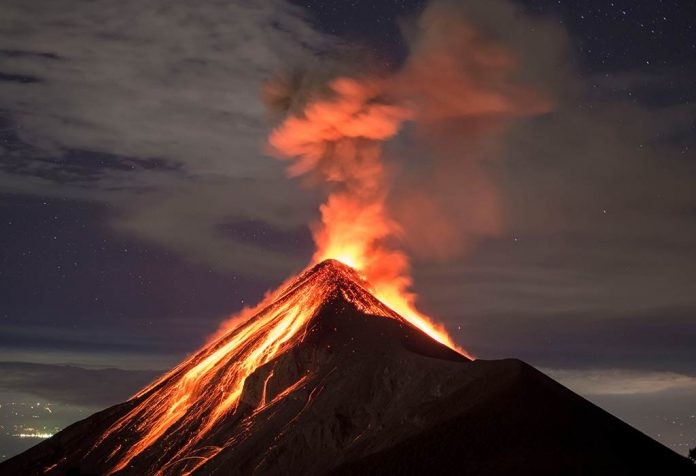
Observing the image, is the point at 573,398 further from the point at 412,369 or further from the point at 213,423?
the point at 213,423

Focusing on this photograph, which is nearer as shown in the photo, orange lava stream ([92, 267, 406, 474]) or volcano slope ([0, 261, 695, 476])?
volcano slope ([0, 261, 695, 476])

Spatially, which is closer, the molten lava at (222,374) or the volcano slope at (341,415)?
the volcano slope at (341,415)

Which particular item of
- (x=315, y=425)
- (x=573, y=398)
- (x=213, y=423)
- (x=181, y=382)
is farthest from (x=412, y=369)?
(x=181, y=382)

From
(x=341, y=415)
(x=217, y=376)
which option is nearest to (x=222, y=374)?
(x=217, y=376)

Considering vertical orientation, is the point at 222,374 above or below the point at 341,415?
above

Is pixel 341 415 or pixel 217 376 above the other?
pixel 217 376

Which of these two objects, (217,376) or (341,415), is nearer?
(341,415)

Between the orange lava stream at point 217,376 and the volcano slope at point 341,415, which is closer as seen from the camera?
the volcano slope at point 341,415

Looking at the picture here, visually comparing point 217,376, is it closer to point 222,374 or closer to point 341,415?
point 222,374
